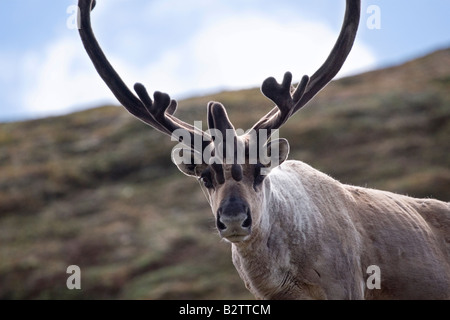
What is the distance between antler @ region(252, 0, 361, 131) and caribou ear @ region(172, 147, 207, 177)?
939 mm

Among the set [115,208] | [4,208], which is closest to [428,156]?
[115,208]

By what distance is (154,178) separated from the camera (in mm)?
56781

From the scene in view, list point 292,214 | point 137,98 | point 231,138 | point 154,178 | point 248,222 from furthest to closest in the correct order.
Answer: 1. point 154,178
2. point 137,98
3. point 292,214
4. point 231,138
5. point 248,222

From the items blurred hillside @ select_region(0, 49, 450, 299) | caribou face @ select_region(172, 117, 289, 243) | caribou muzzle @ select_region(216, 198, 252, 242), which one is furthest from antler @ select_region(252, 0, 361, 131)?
blurred hillside @ select_region(0, 49, 450, 299)

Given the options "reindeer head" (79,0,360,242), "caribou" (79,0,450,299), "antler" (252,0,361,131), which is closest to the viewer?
"reindeer head" (79,0,360,242)

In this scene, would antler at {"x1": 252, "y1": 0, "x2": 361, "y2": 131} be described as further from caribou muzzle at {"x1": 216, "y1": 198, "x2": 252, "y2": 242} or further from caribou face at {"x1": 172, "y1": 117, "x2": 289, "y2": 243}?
caribou muzzle at {"x1": 216, "y1": 198, "x2": 252, "y2": 242}

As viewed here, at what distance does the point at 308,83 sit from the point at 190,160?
226cm

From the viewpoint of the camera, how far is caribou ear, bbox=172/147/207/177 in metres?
10.1

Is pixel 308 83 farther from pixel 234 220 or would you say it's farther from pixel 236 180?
pixel 234 220

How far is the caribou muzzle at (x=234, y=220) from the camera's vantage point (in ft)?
29.9

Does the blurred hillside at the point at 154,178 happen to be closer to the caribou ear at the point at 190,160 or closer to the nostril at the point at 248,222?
the caribou ear at the point at 190,160

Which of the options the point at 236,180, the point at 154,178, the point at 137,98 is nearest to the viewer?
the point at 236,180

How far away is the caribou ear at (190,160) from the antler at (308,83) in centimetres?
94

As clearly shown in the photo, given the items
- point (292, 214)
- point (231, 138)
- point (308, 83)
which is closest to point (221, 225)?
point (231, 138)
